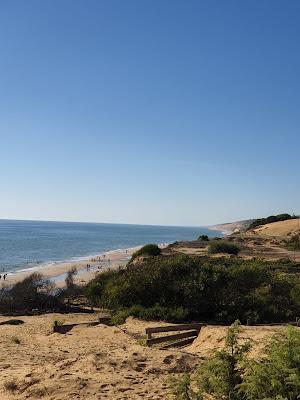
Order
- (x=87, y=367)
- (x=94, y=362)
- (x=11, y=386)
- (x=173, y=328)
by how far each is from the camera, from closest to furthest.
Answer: (x=11, y=386)
(x=87, y=367)
(x=94, y=362)
(x=173, y=328)

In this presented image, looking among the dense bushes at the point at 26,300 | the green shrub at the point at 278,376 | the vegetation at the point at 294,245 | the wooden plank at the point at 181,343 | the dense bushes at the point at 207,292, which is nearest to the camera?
the green shrub at the point at 278,376

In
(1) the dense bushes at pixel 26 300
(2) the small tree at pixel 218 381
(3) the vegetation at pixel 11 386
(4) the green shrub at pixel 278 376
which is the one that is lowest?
(1) the dense bushes at pixel 26 300

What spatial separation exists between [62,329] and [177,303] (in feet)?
17.8

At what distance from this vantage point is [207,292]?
803 inches

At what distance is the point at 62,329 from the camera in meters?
17.6

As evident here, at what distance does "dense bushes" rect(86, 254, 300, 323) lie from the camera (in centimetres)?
1964

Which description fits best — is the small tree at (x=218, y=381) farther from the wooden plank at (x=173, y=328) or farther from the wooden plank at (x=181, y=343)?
the wooden plank at (x=173, y=328)

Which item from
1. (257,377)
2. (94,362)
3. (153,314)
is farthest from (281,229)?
(257,377)

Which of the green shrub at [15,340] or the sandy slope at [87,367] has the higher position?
the sandy slope at [87,367]

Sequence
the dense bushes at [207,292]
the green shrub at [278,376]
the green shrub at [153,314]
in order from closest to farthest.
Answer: the green shrub at [278,376]
the green shrub at [153,314]
the dense bushes at [207,292]

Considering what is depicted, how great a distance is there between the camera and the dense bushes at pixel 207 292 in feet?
64.4

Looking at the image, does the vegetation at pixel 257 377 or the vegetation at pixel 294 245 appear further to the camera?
the vegetation at pixel 294 245

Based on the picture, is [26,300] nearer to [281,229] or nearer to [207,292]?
[207,292]

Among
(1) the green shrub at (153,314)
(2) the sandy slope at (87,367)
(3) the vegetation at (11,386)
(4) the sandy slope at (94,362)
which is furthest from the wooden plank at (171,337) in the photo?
(3) the vegetation at (11,386)
